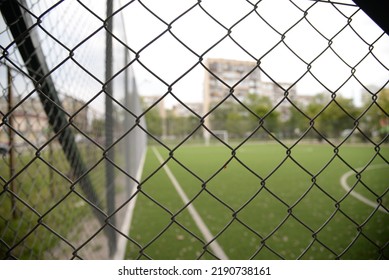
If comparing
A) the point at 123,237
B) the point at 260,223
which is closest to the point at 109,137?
the point at 123,237

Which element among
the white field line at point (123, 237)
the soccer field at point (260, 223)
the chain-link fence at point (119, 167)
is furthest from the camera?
the soccer field at point (260, 223)

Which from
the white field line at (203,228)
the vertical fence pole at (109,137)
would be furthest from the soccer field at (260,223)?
the vertical fence pole at (109,137)

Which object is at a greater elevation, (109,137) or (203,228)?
(109,137)

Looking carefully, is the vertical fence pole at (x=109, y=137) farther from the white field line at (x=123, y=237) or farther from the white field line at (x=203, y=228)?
the white field line at (x=203, y=228)

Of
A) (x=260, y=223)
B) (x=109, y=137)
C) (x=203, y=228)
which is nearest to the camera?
(x=109, y=137)

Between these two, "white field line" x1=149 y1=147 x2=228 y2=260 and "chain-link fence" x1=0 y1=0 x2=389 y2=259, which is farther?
"white field line" x1=149 y1=147 x2=228 y2=260

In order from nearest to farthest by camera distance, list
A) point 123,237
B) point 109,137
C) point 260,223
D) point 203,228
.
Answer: point 109,137, point 123,237, point 203,228, point 260,223

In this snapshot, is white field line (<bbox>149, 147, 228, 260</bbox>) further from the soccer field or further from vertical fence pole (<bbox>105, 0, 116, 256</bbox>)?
vertical fence pole (<bbox>105, 0, 116, 256</bbox>)

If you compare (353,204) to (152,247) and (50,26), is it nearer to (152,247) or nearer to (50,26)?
(152,247)

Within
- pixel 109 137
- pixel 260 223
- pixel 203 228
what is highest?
pixel 109 137

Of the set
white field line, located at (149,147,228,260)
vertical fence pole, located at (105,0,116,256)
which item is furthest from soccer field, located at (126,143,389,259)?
vertical fence pole, located at (105,0,116,256)

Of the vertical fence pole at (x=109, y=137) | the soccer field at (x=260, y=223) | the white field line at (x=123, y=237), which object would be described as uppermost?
the vertical fence pole at (x=109, y=137)

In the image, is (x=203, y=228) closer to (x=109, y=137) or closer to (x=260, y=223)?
(x=260, y=223)

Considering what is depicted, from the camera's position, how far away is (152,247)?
11.9 ft
